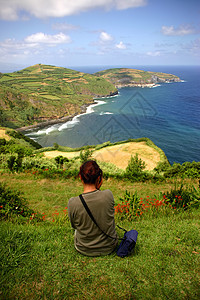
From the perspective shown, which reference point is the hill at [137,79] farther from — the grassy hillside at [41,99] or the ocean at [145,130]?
the ocean at [145,130]

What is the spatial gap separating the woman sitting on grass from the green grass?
1.52ft

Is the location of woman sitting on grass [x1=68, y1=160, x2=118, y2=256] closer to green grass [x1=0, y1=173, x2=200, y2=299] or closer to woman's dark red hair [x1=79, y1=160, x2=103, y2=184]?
woman's dark red hair [x1=79, y1=160, x2=103, y2=184]

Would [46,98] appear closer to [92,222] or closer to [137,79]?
[137,79]

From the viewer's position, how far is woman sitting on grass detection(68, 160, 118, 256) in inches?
114

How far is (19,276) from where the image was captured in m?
2.93

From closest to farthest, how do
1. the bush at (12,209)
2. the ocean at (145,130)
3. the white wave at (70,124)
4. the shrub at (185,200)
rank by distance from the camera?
the bush at (12,209) → the shrub at (185,200) → the ocean at (145,130) → the white wave at (70,124)

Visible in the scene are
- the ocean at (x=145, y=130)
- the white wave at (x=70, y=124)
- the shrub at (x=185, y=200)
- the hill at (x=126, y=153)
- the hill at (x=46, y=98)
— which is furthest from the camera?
the hill at (x=46, y=98)

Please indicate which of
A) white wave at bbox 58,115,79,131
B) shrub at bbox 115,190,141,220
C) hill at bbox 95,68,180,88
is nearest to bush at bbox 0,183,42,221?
shrub at bbox 115,190,141,220

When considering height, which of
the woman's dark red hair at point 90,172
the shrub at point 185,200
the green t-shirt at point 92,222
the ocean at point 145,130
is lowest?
the ocean at point 145,130

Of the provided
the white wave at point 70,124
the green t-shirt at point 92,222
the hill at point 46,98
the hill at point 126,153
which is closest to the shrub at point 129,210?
the green t-shirt at point 92,222

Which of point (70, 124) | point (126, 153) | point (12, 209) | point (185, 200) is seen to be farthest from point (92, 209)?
point (70, 124)

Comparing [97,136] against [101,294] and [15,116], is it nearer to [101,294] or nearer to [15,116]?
[15,116]

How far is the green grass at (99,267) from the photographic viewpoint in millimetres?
2693

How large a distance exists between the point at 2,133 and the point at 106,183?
47.5 meters
